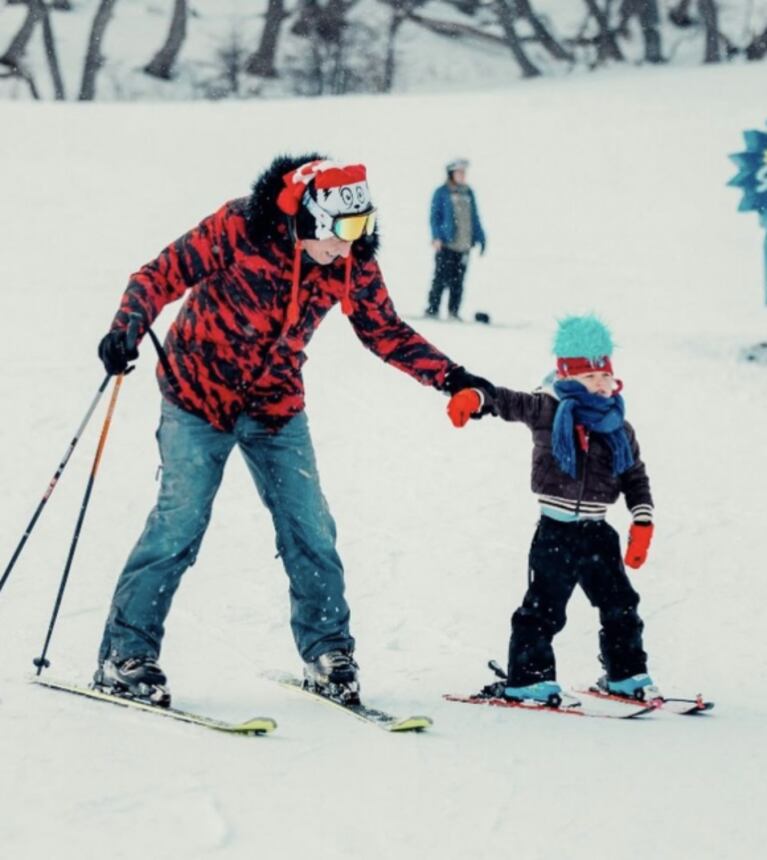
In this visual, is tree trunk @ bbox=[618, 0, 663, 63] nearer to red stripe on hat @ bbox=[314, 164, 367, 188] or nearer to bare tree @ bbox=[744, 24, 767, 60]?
bare tree @ bbox=[744, 24, 767, 60]

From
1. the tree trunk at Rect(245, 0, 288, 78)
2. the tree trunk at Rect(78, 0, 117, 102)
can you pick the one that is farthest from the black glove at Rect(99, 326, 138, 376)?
the tree trunk at Rect(245, 0, 288, 78)

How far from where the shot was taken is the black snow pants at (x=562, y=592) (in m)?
5.04

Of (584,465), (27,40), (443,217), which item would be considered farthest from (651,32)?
(584,465)

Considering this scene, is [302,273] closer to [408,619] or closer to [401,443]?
[408,619]

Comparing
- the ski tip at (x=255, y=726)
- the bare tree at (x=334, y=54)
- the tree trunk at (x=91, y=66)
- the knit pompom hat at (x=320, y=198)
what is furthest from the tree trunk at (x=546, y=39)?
the ski tip at (x=255, y=726)

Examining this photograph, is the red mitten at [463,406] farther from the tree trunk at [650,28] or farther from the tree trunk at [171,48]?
the tree trunk at [650,28]

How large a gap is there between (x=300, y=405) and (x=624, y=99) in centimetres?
2534

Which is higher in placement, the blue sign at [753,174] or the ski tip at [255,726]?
the blue sign at [753,174]

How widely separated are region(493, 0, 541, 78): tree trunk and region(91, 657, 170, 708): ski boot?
3466 centimetres

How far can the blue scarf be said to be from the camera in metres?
4.96

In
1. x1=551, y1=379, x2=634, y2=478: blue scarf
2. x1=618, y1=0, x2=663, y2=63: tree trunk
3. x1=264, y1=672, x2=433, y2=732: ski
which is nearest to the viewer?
x1=264, y1=672, x2=433, y2=732: ski

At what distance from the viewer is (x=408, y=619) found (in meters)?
6.34

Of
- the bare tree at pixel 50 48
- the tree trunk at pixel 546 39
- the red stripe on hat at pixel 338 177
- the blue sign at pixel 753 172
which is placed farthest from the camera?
the tree trunk at pixel 546 39

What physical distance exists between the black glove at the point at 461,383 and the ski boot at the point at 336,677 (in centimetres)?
88
